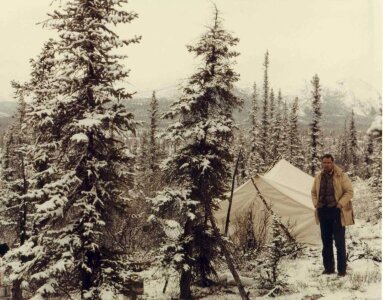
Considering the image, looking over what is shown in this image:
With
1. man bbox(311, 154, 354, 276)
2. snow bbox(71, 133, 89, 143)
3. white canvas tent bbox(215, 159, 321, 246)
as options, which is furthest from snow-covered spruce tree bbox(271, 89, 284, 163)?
snow bbox(71, 133, 89, 143)

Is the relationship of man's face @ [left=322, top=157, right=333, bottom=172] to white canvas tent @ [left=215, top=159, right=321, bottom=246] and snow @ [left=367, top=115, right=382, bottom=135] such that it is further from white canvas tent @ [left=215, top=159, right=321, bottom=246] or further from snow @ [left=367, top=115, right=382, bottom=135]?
white canvas tent @ [left=215, top=159, right=321, bottom=246]

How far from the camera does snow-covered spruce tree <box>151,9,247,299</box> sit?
1038 centimetres

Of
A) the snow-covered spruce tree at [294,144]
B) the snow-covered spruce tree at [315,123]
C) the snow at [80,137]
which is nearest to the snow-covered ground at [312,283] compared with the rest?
the snow at [80,137]

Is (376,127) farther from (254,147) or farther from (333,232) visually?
(254,147)

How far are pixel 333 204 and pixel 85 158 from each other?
15.2 ft

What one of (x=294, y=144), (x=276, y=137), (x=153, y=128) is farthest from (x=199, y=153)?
(x=276, y=137)

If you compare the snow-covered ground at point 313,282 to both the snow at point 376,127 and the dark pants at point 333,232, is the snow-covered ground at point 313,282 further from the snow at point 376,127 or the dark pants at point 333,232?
the snow at point 376,127

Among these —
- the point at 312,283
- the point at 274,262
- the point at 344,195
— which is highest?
the point at 344,195

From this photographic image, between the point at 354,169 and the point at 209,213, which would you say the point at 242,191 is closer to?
the point at 209,213

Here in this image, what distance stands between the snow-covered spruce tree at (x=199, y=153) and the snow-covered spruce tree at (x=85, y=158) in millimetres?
1495

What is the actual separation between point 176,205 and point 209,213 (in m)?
0.81

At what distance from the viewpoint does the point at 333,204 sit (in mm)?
8477

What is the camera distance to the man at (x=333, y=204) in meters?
8.41

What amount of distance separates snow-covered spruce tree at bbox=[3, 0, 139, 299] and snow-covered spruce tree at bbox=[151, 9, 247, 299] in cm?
149
